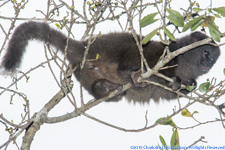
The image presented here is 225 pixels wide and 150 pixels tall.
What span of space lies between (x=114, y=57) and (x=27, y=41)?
1429 mm

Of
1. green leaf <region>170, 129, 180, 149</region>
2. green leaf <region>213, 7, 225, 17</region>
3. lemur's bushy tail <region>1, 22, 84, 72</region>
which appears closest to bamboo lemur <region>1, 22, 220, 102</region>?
lemur's bushy tail <region>1, 22, 84, 72</region>

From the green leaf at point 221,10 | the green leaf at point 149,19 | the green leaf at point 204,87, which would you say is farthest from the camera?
the green leaf at point 204,87

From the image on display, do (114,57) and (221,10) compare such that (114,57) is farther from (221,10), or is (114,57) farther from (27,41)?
(221,10)

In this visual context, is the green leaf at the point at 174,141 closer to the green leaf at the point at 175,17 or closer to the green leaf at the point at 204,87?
the green leaf at the point at 204,87

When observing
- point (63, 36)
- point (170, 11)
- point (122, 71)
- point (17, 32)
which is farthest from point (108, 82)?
point (170, 11)

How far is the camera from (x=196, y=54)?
5.57 meters

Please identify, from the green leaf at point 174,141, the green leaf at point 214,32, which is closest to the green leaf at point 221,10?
the green leaf at point 214,32

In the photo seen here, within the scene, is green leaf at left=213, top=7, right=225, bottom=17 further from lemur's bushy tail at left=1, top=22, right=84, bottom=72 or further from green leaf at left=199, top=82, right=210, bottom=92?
lemur's bushy tail at left=1, top=22, right=84, bottom=72

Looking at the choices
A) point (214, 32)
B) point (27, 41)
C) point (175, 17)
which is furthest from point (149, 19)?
point (27, 41)

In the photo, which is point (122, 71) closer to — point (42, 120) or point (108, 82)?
point (108, 82)

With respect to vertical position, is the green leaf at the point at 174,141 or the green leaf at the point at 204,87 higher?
the green leaf at the point at 204,87

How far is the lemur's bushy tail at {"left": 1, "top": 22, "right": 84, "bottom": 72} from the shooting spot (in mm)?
4499

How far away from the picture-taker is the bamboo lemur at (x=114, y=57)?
4.77 m

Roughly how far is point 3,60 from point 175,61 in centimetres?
287
